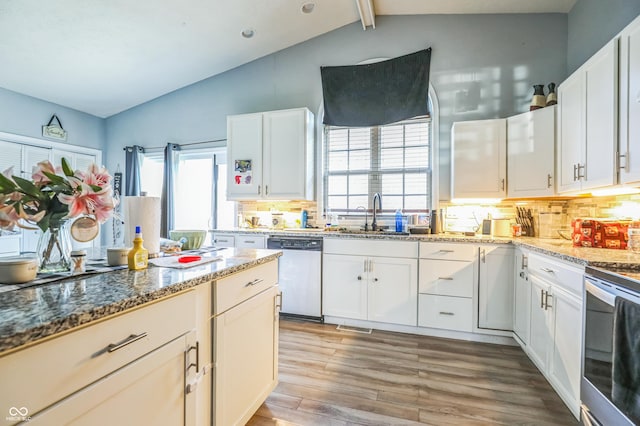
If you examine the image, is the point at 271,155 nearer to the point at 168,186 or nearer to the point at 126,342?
the point at 168,186

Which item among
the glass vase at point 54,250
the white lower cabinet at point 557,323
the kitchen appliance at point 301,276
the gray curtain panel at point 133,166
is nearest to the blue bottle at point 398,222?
the kitchen appliance at point 301,276

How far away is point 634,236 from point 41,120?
661cm

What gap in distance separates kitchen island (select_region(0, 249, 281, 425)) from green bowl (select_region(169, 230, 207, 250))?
332 mm

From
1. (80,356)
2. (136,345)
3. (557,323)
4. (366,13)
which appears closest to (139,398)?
(136,345)

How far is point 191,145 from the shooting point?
14.9 ft

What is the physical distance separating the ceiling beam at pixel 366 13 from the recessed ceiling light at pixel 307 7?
511mm

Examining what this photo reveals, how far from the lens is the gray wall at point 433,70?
3.19 m

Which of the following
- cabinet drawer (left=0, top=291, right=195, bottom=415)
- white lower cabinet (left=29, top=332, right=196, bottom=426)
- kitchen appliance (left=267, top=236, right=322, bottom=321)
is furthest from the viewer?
kitchen appliance (left=267, top=236, right=322, bottom=321)

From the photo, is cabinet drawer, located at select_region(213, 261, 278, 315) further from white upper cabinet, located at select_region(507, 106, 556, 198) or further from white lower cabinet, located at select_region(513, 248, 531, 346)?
white upper cabinet, located at select_region(507, 106, 556, 198)

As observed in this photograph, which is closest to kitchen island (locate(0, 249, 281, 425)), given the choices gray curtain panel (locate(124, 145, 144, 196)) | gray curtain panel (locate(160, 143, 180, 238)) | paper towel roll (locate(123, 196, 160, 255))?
paper towel roll (locate(123, 196, 160, 255))

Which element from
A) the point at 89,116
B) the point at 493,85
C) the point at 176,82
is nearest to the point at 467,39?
the point at 493,85

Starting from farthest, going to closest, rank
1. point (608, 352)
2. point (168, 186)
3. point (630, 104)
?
point (168, 186), point (630, 104), point (608, 352)

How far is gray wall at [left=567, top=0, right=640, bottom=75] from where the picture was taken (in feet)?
7.35

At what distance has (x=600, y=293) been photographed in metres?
1.41
